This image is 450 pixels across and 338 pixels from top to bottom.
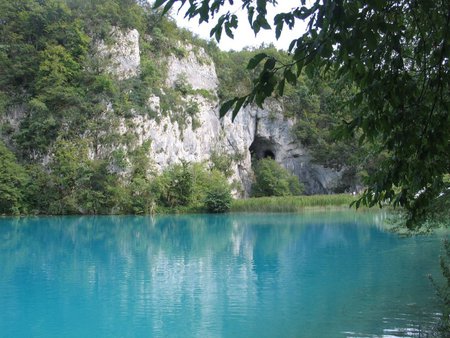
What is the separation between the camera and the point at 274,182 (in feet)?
129

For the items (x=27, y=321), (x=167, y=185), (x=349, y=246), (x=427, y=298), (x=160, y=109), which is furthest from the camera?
(x=160, y=109)

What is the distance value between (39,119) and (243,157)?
1734 cm

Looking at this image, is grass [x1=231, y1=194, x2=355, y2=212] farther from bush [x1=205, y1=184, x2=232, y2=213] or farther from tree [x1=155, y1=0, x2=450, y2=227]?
tree [x1=155, y1=0, x2=450, y2=227]

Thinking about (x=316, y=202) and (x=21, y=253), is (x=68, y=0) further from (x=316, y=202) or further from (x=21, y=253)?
(x=21, y=253)

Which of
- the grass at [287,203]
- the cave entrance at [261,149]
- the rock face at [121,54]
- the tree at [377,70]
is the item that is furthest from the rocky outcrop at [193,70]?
the tree at [377,70]

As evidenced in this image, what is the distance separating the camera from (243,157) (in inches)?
1649

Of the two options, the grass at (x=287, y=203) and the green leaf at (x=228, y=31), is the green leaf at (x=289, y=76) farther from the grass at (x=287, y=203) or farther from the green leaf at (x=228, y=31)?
the grass at (x=287, y=203)

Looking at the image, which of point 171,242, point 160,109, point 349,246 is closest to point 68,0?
point 160,109

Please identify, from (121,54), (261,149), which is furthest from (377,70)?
(261,149)

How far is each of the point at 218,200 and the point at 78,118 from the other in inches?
416

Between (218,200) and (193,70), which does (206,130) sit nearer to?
(193,70)

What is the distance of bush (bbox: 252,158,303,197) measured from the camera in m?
39.3

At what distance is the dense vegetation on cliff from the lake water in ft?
39.2

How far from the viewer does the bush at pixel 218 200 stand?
3198cm
